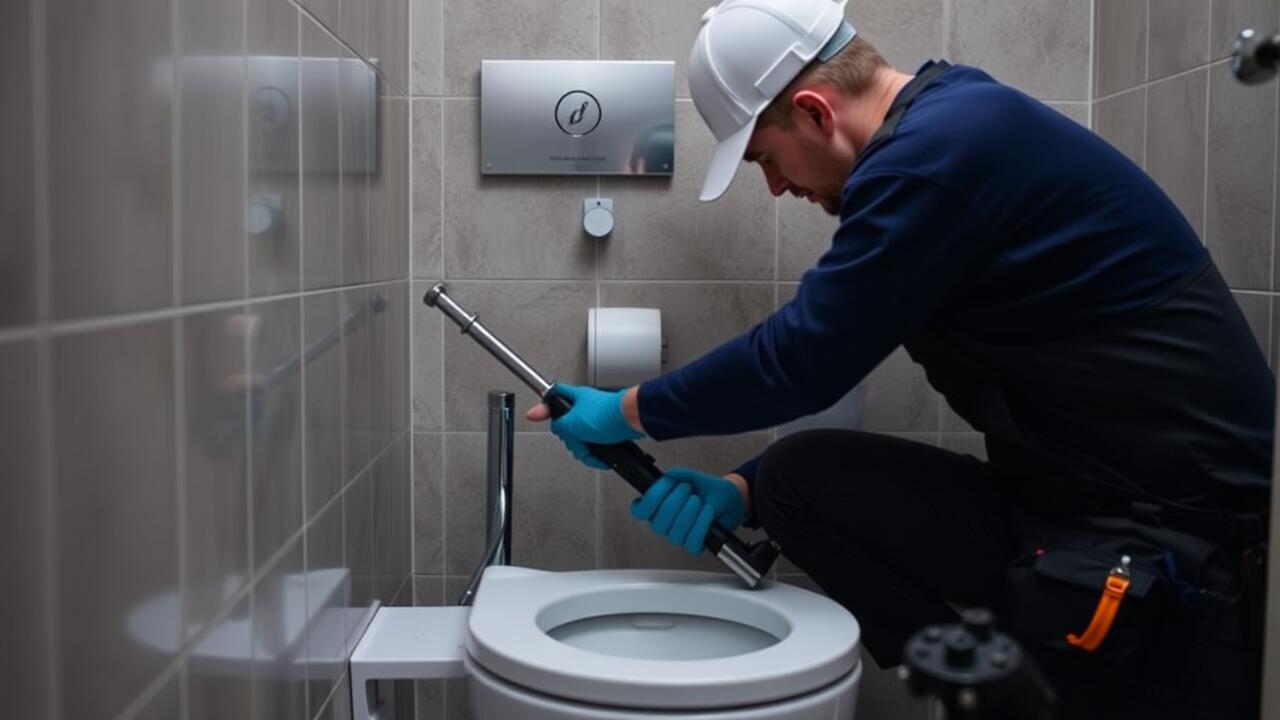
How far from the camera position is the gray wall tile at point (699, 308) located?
1.80 m

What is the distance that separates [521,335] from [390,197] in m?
0.32

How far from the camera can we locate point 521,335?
181cm

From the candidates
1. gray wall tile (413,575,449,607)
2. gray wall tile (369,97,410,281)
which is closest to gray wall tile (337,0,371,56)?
gray wall tile (369,97,410,281)

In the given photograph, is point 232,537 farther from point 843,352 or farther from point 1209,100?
point 1209,100

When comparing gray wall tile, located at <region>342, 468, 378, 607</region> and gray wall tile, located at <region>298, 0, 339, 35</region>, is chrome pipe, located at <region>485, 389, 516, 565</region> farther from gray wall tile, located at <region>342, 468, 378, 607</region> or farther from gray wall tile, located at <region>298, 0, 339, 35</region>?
gray wall tile, located at <region>298, 0, 339, 35</region>

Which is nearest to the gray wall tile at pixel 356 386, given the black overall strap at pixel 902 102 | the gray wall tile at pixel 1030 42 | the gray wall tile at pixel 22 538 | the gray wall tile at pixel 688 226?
the gray wall tile at pixel 688 226

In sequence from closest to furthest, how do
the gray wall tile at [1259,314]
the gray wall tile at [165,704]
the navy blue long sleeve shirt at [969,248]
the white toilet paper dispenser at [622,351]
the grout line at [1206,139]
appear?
the gray wall tile at [165,704] < the navy blue long sleeve shirt at [969,248] < the gray wall tile at [1259,314] < the grout line at [1206,139] < the white toilet paper dispenser at [622,351]

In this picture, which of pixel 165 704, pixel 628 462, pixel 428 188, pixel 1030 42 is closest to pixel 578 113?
pixel 428 188

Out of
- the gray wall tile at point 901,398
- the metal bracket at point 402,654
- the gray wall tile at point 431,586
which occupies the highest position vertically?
→ the gray wall tile at point 901,398

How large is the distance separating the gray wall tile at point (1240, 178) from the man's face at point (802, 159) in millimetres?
449

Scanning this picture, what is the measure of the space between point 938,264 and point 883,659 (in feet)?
1.90

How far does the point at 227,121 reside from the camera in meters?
0.87

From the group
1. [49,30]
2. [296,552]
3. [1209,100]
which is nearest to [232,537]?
[296,552]

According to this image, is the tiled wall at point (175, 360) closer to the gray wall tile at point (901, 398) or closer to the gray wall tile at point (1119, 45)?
the gray wall tile at point (901, 398)
